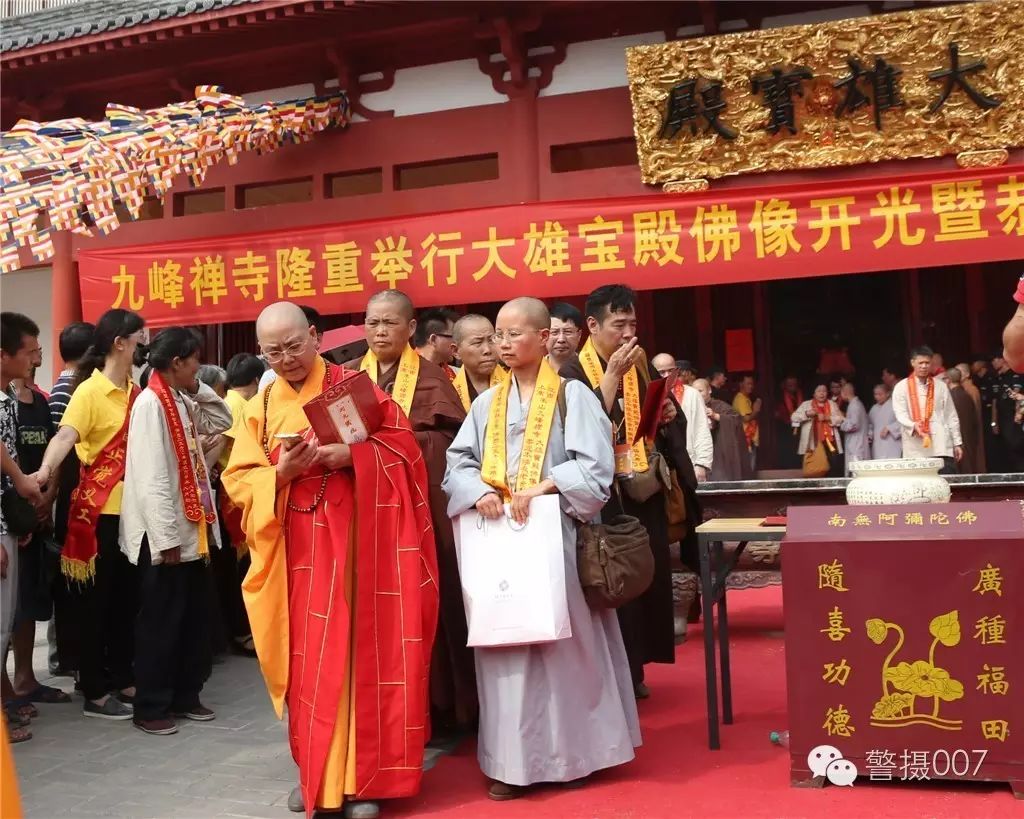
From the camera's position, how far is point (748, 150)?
742cm

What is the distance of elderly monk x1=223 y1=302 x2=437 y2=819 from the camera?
306 cm

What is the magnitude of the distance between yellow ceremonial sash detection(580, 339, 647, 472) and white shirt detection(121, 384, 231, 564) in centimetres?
175

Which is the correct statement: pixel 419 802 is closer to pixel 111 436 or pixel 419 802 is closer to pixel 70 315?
pixel 111 436

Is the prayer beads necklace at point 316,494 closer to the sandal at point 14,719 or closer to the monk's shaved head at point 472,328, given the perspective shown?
the monk's shaved head at point 472,328

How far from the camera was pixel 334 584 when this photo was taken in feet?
10.3

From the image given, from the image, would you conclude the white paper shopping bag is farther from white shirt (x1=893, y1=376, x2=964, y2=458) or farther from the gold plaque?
white shirt (x1=893, y1=376, x2=964, y2=458)

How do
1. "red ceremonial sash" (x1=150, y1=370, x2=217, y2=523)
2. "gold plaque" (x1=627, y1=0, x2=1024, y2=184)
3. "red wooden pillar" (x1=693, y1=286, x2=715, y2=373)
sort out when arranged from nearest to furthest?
"red ceremonial sash" (x1=150, y1=370, x2=217, y2=523) → "gold plaque" (x1=627, y1=0, x2=1024, y2=184) → "red wooden pillar" (x1=693, y1=286, x2=715, y2=373)

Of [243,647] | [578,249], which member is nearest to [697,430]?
[578,249]

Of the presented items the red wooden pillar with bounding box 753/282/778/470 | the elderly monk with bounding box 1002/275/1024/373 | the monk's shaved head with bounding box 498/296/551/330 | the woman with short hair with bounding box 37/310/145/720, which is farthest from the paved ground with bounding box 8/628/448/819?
the red wooden pillar with bounding box 753/282/778/470

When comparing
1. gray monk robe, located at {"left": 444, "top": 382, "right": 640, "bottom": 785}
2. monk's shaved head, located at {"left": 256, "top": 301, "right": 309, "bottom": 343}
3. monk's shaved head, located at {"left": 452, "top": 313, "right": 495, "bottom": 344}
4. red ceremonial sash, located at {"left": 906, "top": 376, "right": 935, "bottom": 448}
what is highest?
monk's shaved head, located at {"left": 452, "top": 313, "right": 495, "bottom": 344}

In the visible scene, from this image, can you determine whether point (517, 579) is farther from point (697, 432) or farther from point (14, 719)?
point (697, 432)

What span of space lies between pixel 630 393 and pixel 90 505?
7.70 feet

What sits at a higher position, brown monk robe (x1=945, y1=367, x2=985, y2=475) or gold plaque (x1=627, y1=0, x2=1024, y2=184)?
gold plaque (x1=627, y1=0, x2=1024, y2=184)

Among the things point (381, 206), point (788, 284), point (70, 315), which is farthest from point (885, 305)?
point (70, 315)
